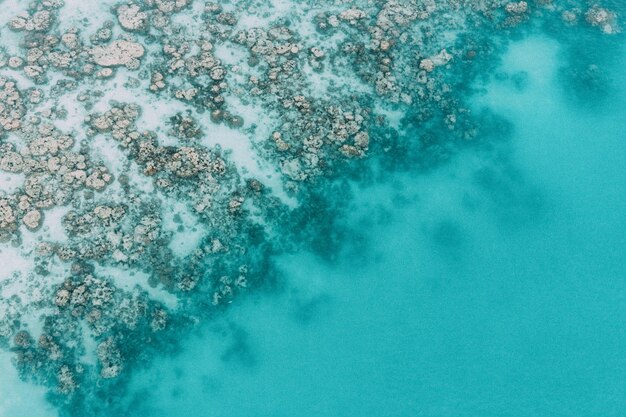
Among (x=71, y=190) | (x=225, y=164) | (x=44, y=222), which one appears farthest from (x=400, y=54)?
(x=44, y=222)

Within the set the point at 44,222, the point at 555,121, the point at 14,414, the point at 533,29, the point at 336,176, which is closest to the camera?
the point at 14,414

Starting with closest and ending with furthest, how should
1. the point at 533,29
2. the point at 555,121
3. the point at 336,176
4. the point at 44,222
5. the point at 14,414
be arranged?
the point at 14,414, the point at 44,222, the point at 336,176, the point at 555,121, the point at 533,29

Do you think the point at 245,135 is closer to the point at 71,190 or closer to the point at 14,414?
the point at 71,190

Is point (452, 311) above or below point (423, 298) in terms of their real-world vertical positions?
above

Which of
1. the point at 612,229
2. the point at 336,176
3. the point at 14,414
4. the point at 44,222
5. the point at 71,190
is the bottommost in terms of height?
the point at 14,414
